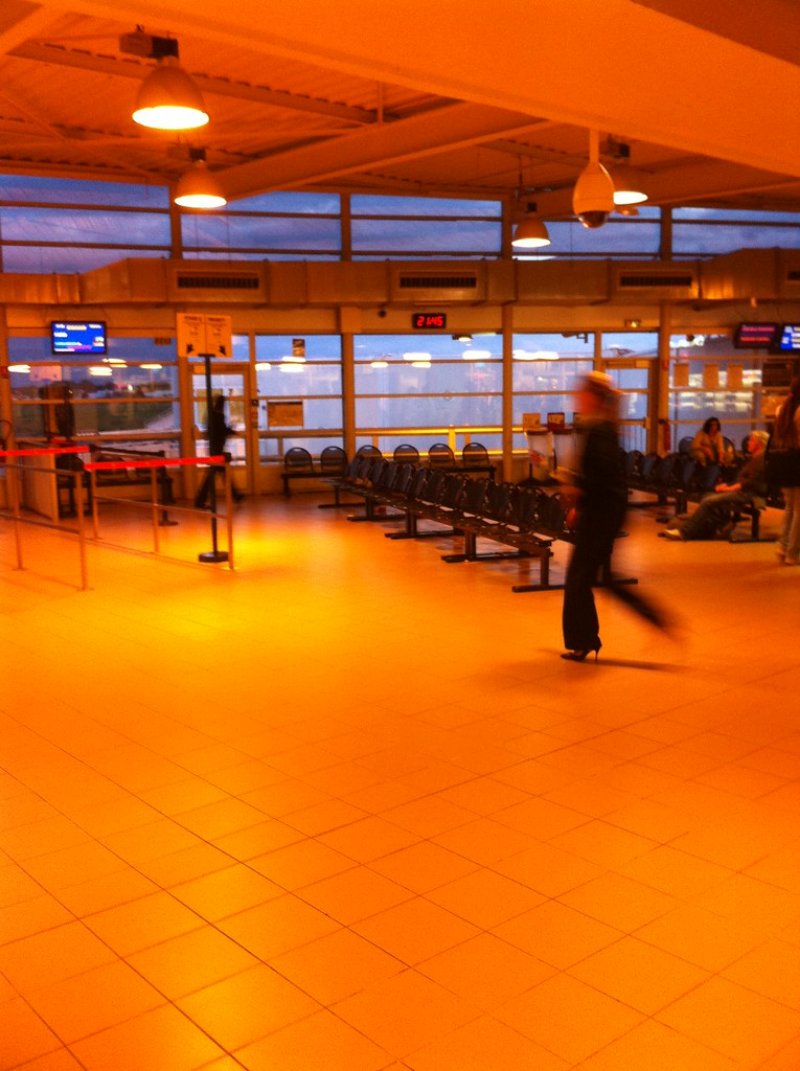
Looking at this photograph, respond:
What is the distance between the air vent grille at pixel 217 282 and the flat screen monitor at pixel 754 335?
27.6ft

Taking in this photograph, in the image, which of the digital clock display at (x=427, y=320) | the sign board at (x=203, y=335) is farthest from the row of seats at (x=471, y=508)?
the digital clock display at (x=427, y=320)

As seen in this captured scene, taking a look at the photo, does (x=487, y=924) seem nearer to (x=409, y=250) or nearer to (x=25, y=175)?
(x=25, y=175)

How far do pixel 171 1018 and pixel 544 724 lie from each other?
9.09 ft

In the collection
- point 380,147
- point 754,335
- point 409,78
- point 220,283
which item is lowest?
point 754,335

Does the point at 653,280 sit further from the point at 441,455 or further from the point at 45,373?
the point at 45,373

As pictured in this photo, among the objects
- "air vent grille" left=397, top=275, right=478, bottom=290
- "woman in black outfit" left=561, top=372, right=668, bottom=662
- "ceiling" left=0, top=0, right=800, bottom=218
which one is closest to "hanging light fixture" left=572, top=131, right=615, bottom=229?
"ceiling" left=0, top=0, right=800, bottom=218

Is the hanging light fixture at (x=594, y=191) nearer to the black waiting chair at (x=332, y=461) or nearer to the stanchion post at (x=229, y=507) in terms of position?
the stanchion post at (x=229, y=507)

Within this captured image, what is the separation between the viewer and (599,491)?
5887 millimetres

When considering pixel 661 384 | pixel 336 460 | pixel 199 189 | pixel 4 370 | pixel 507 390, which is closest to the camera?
pixel 199 189

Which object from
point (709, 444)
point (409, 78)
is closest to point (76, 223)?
point (709, 444)

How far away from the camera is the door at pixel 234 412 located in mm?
16141

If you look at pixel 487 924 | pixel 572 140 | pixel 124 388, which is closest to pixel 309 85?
pixel 572 140

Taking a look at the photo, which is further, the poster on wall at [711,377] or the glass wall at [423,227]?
the poster on wall at [711,377]

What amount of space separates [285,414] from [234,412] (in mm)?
814
